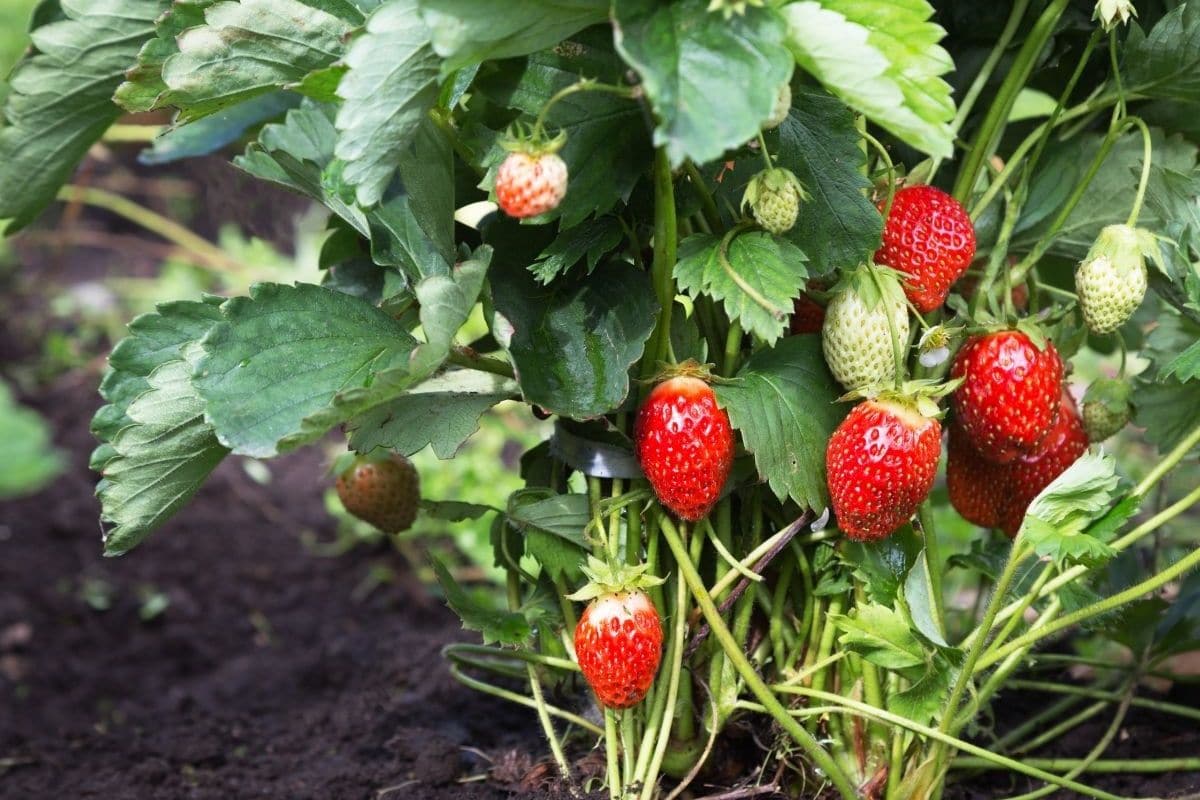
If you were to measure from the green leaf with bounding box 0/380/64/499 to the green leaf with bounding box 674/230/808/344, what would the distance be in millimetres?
1299

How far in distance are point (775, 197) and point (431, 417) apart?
305mm

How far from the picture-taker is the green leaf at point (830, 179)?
907 millimetres

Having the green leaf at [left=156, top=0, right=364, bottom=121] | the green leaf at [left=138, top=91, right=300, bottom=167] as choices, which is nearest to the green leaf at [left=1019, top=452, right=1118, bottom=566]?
the green leaf at [left=156, top=0, right=364, bottom=121]

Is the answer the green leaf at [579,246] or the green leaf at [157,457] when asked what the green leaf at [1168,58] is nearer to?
the green leaf at [579,246]

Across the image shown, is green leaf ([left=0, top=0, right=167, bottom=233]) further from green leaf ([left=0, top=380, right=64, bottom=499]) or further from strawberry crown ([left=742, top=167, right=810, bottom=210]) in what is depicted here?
green leaf ([left=0, top=380, right=64, bottom=499])

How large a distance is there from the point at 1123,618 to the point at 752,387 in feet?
1.69

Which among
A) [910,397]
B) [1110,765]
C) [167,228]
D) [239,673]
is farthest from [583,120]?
[167,228]

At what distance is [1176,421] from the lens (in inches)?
47.8

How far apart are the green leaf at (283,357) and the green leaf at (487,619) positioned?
23 centimetres

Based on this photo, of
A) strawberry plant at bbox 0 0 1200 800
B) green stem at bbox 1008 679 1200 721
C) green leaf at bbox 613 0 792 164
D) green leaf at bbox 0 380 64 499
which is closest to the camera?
green leaf at bbox 613 0 792 164

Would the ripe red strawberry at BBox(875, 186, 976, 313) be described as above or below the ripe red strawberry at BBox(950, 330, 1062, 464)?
above

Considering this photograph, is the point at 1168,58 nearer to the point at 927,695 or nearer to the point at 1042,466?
the point at 1042,466

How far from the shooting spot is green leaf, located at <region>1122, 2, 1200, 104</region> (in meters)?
0.98

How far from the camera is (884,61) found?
0.74 metres
